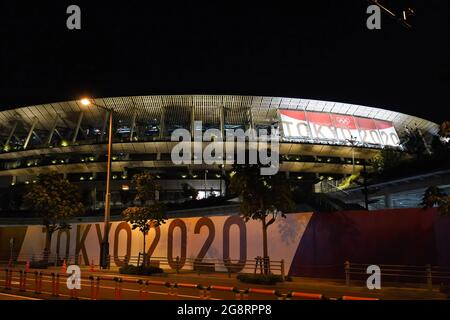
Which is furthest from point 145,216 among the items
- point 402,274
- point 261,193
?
point 402,274

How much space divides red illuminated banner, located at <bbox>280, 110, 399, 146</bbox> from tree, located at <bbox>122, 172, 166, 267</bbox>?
46.4 m

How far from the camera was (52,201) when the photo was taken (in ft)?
108

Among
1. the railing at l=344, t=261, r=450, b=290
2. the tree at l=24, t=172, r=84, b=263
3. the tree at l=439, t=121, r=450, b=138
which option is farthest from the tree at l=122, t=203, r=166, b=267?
the tree at l=439, t=121, r=450, b=138

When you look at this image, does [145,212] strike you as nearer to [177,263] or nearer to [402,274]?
[177,263]

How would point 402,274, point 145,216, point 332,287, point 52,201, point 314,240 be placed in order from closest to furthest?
1. point 332,287
2. point 402,274
3. point 314,240
4. point 145,216
5. point 52,201

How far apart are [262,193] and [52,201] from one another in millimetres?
18044

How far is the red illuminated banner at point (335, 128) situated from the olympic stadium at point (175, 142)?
0.54 ft

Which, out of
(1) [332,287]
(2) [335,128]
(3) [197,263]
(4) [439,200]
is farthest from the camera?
(2) [335,128]

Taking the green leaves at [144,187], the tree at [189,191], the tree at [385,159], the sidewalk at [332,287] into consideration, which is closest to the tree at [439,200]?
the sidewalk at [332,287]

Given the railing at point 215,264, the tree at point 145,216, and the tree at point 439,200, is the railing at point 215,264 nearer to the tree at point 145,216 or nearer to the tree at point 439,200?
the tree at point 145,216

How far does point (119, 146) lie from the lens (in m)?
72.2

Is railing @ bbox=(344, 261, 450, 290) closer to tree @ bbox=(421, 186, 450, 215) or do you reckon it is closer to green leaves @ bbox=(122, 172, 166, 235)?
tree @ bbox=(421, 186, 450, 215)
